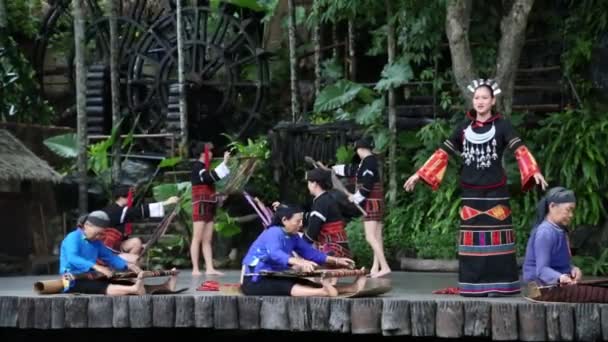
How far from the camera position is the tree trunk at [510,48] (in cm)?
1449

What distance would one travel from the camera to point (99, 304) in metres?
11.3

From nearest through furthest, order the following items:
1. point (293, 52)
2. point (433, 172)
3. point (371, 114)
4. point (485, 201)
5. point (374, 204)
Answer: point (485, 201) → point (433, 172) → point (374, 204) → point (371, 114) → point (293, 52)

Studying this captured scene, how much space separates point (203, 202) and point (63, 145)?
5230 millimetres

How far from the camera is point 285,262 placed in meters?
10.6

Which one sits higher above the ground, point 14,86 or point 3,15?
point 3,15

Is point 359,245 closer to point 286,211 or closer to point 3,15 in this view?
point 286,211

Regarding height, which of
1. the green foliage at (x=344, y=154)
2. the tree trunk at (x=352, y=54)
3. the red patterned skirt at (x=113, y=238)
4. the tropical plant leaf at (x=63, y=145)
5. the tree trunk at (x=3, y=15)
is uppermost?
the tree trunk at (x=3, y=15)

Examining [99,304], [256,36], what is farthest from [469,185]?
[256,36]

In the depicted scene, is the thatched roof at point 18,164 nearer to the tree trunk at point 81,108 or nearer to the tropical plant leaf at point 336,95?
the tree trunk at point 81,108

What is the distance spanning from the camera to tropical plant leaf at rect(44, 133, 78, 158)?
19594mm

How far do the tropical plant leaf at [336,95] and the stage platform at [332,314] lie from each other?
589 centimetres

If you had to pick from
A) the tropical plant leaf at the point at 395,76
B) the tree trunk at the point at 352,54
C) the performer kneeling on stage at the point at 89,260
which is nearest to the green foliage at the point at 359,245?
the tropical plant leaf at the point at 395,76

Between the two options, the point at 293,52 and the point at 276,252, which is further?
the point at 293,52

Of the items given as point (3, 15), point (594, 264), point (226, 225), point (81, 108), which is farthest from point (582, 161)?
point (3, 15)
